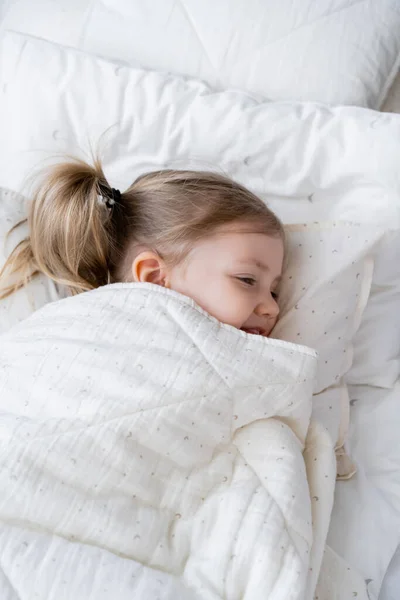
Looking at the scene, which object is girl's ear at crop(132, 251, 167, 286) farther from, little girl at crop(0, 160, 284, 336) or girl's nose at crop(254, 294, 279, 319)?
girl's nose at crop(254, 294, 279, 319)

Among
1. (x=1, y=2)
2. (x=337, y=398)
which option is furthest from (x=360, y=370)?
(x=1, y=2)

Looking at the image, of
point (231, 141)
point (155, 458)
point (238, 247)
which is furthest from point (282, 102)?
point (155, 458)

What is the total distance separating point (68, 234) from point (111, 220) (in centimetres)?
7

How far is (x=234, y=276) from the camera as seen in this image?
1021 mm

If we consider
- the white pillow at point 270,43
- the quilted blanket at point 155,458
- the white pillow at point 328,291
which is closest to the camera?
the quilted blanket at point 155,458

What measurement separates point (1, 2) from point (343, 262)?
0.96 meters

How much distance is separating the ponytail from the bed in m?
0.04

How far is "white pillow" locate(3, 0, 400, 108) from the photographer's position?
50.4 inches

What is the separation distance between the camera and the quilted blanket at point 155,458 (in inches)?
31.2

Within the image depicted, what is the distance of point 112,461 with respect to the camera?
2.77ft

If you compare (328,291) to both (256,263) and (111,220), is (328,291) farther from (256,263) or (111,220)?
(111,220)

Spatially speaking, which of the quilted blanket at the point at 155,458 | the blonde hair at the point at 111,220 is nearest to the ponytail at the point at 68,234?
the blonde hair at the point at 111,220

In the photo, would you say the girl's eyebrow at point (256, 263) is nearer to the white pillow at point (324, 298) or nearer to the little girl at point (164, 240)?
the little girl at point (164, 240)

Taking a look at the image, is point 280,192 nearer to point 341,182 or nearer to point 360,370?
point 341,182
